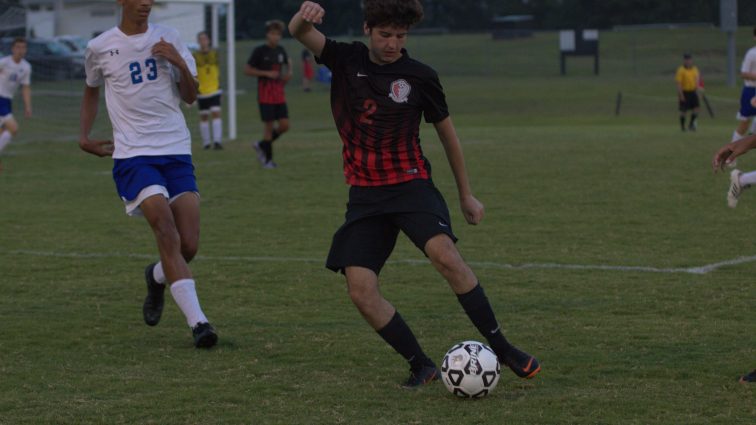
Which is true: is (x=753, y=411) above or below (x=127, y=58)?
below

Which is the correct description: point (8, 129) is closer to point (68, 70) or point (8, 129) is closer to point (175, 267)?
point (68, 70)

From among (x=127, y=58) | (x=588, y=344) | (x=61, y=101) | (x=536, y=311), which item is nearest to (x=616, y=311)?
(x=536, y=311)

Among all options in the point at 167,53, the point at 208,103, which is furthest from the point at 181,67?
the point at 208,103

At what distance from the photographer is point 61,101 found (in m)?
28.1

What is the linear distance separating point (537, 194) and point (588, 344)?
8074 mm

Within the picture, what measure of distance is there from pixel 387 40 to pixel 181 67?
173 centimetres

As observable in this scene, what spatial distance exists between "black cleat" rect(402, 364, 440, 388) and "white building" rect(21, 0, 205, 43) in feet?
45.0

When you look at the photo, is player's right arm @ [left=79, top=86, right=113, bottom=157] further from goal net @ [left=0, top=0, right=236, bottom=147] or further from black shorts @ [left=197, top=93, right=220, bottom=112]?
goal net @ [left=0, top=0, right=236, bottom=147]

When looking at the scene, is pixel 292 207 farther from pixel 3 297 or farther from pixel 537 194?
pixel 3 297

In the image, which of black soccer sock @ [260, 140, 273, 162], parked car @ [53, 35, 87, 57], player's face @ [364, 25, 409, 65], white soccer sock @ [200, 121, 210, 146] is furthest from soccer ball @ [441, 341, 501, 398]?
parked car @ [53, 35, 87, 57]

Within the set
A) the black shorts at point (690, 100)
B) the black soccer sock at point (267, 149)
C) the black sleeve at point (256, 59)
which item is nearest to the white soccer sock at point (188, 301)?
the black soccer sock at point (267, 149)

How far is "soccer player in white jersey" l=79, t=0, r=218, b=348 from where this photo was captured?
674 centimetres

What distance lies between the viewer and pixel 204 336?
6551 mm

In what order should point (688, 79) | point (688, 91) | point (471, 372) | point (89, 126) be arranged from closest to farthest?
point (471, 372)
point (89, 126)
point (688, 91)
point (688, 79)
